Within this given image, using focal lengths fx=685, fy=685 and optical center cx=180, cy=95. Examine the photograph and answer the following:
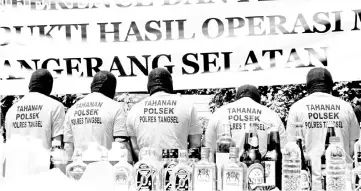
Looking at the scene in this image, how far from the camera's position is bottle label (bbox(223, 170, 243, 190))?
2.61 meters

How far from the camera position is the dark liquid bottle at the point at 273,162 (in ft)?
9.09

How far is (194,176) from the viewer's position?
8.75 feet

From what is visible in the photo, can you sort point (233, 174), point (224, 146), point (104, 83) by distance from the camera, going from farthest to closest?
point (104, 83)
point (224, 146)
point (233, 174)

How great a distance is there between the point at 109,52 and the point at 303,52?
160cm

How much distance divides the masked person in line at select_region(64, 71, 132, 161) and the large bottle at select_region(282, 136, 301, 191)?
9.11 ft

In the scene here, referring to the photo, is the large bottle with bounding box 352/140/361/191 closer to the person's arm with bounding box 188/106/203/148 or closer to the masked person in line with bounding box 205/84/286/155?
the masked person in line with bounding box 205/84/286/155

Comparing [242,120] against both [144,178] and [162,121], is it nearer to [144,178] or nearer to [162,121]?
[162,121]

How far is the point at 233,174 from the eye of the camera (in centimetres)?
261

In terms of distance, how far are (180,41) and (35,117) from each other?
1341mm

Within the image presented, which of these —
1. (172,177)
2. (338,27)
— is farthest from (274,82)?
(172,177)

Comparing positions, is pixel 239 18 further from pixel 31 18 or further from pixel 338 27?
pixel 31 18

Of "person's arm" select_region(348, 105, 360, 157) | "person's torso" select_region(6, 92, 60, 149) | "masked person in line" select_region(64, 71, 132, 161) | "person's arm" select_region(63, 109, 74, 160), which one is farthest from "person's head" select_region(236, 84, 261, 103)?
"person's torso" select_region(6, 92, 60, 149)

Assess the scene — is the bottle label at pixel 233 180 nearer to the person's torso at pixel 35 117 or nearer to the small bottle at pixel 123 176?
the small bottle at pixel 123 176

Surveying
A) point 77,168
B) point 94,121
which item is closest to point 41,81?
point 94,121
